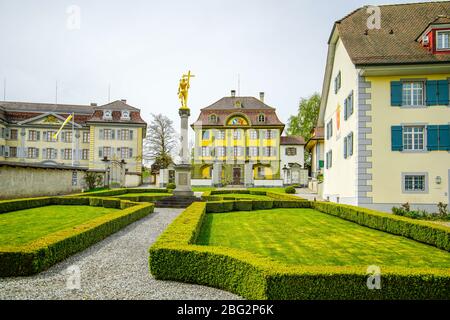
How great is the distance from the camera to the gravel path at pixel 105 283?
18.5ft

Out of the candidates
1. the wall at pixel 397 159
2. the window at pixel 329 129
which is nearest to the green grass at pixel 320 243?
the wall at pixel 397 159

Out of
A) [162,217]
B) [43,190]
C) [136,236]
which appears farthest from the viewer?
[43,190]

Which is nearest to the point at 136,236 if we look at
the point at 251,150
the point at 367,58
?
the point at 367,58

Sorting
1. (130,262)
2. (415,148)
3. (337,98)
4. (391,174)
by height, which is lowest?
(130,262)

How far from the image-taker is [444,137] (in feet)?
54.5

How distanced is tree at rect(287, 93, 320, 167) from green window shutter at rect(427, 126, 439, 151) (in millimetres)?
40368

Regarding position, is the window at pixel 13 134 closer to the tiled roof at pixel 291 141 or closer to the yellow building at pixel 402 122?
the tiled roof at pixel 291 141

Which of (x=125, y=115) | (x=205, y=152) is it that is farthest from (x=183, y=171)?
(x=125, y=115)

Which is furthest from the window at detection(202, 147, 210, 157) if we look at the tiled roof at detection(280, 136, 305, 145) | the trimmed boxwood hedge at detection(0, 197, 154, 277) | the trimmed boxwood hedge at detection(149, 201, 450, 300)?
the trimmed boxwood hedge at detection(149, 201, 450, 300)

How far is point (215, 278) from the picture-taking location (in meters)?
6.17

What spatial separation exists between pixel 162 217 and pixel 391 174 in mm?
10820

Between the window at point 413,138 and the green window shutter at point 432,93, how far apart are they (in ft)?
4.08

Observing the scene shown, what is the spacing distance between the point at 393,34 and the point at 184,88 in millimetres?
11680

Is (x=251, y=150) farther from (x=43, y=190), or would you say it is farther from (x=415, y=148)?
(x=415, y=148)
